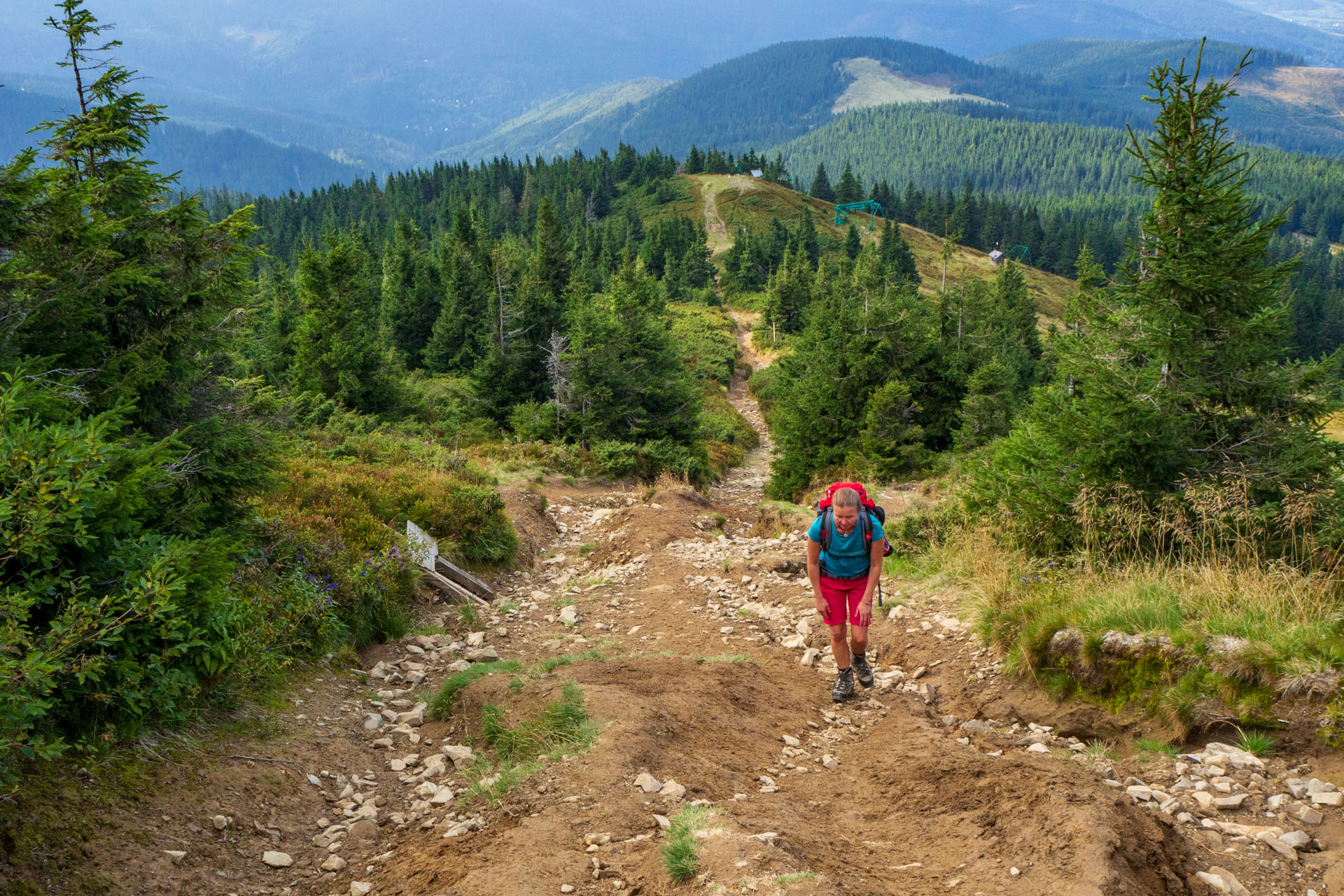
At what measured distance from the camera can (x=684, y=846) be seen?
3.68 meters

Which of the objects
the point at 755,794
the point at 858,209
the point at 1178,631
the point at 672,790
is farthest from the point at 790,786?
the point at 858,209

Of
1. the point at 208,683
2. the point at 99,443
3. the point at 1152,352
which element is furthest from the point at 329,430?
the point at 1152,352

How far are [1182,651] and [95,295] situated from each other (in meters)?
8.70

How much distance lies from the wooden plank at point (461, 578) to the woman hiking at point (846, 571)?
5.53 metres

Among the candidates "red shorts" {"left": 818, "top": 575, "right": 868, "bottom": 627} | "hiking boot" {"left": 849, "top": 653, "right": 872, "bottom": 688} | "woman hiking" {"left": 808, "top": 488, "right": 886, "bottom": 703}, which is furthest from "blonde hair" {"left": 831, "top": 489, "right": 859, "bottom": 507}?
"hiking boot" {"left": 849, "top": 653, "right": 872, "bottom": 688}

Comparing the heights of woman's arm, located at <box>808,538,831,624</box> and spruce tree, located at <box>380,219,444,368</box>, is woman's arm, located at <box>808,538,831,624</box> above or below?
below

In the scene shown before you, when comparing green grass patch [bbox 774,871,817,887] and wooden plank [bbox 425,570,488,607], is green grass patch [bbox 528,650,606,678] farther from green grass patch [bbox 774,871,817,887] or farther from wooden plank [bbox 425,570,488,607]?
green grass patch [bbox 774,871,817,887]

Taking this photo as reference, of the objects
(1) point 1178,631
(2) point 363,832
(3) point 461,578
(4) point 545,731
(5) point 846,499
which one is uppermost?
(5) point 846,499

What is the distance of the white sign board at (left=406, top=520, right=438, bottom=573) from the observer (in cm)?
987

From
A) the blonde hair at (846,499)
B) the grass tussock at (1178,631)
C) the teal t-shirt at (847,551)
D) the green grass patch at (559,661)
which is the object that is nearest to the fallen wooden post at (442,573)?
the green grass patch at (559,661)

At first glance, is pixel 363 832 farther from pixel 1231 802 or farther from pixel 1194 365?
pixel 1194 365

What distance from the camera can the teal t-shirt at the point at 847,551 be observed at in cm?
648

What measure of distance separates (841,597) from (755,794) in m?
2.30

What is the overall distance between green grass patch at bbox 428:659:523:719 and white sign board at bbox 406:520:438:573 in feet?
10.2
